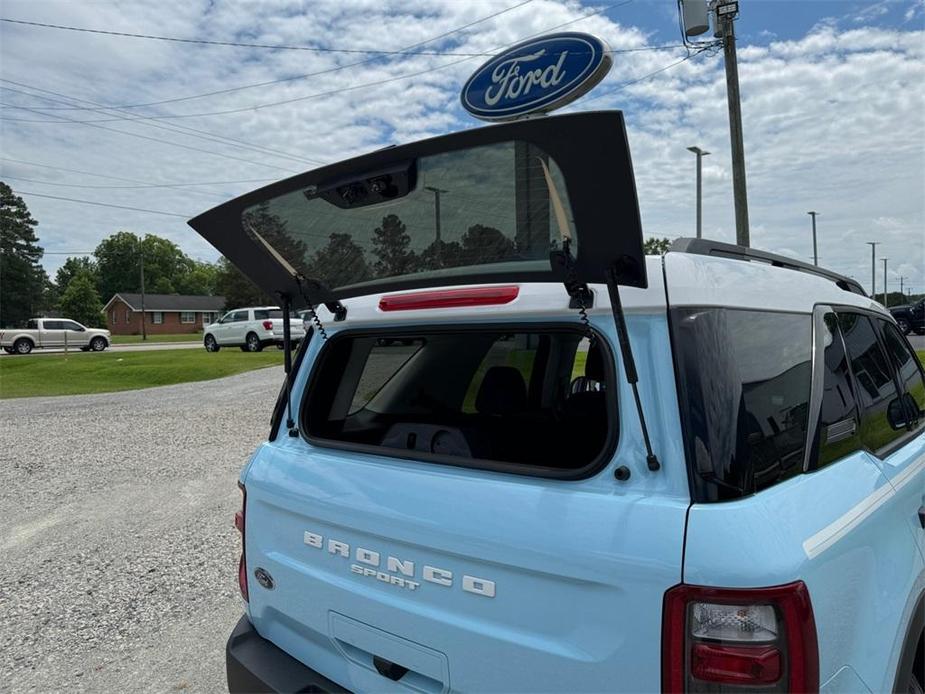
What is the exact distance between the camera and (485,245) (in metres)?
1.84

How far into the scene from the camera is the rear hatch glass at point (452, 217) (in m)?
1.48

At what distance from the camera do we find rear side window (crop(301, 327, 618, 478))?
2459 mm

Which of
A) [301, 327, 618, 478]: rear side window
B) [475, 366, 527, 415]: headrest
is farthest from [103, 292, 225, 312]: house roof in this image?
[475, 366, 527, 415]: headrest

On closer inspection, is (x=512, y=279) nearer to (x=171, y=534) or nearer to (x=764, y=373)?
(x=764, y=373)

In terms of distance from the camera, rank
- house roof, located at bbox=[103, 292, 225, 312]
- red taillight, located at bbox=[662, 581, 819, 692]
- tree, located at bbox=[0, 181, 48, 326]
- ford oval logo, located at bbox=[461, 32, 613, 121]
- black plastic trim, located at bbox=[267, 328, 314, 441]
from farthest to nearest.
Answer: house roof, located at bbox=[103, 292, 225, 312], tree, located at bbox=[0, 181, 48, 326], ford oval logo, located at bbox=[461, 32, 613, 121], black plastic trim, located at bbox=[267, 328, 314, 441], red taillight, located at bbox=[662, 581, 819, 692]

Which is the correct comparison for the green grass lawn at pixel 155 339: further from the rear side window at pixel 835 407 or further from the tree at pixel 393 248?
the rear side window at pixel 835 407

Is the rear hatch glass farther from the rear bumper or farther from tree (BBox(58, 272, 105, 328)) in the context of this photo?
tree (BBox(58, 272, 105, 328))

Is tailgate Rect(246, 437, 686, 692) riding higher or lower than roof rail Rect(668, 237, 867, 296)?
lower

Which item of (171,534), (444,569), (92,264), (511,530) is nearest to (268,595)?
(444,569)

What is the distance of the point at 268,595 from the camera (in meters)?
2.28

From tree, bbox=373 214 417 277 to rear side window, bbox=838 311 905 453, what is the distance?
1.51 meters

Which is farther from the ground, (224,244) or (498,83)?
(498,83)

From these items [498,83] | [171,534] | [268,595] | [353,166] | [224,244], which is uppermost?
[498,83]

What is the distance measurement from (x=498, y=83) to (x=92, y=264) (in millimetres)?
116401
